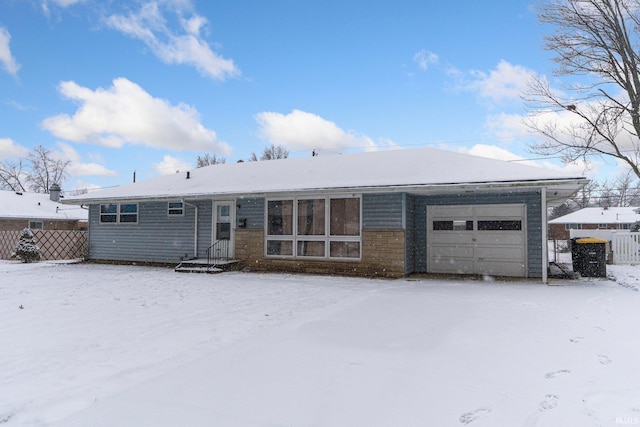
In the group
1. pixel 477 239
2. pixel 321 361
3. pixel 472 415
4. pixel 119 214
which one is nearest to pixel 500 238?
pixel 477 239

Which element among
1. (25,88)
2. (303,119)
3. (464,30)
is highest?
(303,119)

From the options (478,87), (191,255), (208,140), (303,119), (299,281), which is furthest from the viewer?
(208,140)

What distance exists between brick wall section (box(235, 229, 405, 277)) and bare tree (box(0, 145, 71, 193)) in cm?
4341

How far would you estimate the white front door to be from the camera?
1369 centimetres

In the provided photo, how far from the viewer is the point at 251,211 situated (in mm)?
13219

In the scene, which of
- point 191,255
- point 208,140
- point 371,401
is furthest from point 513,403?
point 208,140

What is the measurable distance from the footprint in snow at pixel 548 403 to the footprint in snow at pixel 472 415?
1.36 ft

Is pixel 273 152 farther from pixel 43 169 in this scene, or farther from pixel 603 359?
pixel 603 359

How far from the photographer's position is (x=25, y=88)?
49.8 ft

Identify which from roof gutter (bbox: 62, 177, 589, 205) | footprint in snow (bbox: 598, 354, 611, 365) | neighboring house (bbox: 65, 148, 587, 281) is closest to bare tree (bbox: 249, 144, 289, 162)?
neighboring house (bbox: 65, 148, 587, 281)

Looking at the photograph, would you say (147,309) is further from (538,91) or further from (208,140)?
(208,140)

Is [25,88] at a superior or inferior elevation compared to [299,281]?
superior

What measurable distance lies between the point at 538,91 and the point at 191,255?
16.8 m

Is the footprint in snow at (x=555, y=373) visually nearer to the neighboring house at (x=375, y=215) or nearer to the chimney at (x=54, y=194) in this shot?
the neighboring house at (x=375, y=215)
